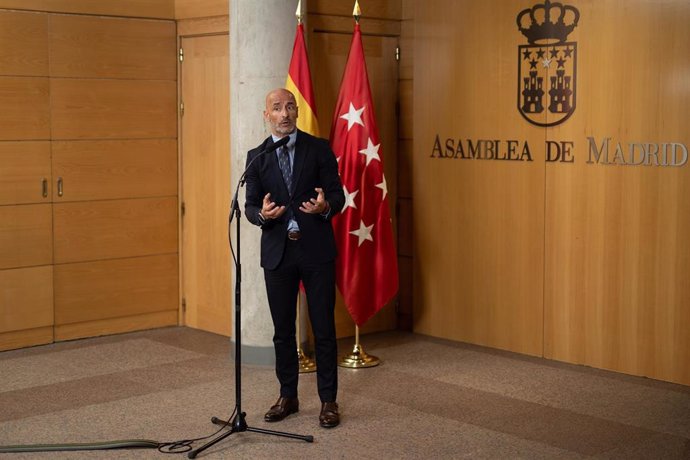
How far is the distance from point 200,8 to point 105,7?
0.72m

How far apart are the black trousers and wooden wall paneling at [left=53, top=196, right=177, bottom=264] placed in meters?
2.73

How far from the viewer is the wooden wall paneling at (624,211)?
6.55m

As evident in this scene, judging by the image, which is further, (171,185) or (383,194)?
(171,185)

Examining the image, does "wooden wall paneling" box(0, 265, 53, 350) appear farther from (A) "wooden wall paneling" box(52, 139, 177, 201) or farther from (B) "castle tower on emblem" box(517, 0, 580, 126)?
(B) "castle tower on emblem" box(517, 0, 580, 126)

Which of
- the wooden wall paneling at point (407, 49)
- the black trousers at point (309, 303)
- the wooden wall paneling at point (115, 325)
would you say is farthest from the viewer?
the wooden wall paneling at point (407, 49)

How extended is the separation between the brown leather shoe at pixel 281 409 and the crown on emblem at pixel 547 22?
3089mm

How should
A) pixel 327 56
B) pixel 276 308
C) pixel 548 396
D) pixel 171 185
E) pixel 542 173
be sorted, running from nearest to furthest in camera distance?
1. pixel 276 308
2. pixel 548 396
3. pixel 542 173
4. pixel 327 56
5. pixel 171 185

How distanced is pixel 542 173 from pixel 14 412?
151 inches

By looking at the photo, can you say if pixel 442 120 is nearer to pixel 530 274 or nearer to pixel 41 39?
pixel 530 274

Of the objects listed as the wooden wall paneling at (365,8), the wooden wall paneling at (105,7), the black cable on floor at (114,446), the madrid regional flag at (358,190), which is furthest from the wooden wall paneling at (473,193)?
the black cable on floor at (114,446)

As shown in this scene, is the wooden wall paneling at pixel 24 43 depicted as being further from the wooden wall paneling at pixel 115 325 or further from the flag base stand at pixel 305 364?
the flag base stand at pixel 305 364

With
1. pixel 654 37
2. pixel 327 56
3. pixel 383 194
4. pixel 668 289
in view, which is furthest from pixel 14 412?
pixel 654 37

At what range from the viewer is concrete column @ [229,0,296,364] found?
7043mm

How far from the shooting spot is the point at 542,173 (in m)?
7.30
